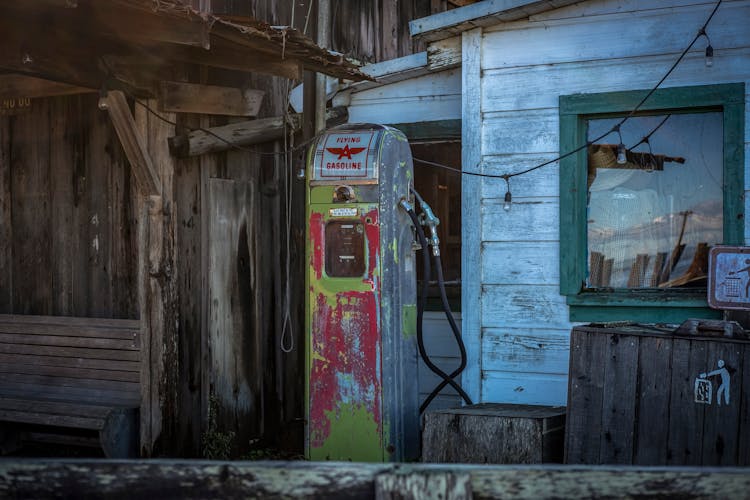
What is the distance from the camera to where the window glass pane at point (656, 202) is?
635 cm

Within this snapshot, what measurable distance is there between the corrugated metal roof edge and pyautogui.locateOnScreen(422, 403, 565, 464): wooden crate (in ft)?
8.94

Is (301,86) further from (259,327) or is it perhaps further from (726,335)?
(726,335)

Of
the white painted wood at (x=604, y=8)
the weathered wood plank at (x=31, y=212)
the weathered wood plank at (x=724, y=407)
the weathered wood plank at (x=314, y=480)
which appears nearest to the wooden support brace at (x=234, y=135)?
the weathered wood plank at (x=31, y=212)

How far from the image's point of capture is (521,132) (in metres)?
6.76

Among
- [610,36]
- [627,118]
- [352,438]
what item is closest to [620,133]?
[627,118]

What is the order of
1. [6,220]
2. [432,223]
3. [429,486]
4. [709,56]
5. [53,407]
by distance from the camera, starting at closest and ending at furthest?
[429,486] → [709,56] → [432,223] → [53,407] → [6,220]

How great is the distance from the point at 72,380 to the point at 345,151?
9.05ft

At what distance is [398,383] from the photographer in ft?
20.9

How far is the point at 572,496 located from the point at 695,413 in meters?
2.54

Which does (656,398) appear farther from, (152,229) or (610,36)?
(152,229)

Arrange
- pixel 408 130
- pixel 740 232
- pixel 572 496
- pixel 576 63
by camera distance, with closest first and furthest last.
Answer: pixel 572 496 → pixel 740 232 → pixel 576 63 → pixel 408 130

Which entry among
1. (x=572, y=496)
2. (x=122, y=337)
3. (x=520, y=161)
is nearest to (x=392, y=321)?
(x=520, y=161)

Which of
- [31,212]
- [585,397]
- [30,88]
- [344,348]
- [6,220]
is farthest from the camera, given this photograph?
[6,220]

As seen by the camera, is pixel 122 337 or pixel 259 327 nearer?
pixel 122 337
